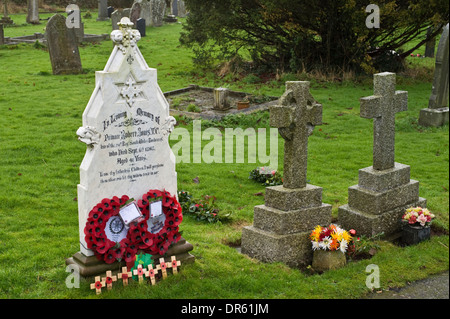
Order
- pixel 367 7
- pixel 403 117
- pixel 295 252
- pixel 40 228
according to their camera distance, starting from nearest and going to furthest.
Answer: pixel 295 252 → pixel 40 228 → pixel 403 117 → pixel 367 7

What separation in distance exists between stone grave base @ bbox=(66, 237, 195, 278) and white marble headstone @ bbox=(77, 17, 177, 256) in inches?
4.2

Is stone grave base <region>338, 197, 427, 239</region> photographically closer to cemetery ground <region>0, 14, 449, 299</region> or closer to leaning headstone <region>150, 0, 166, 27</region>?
cemetery ground <region>0, 14, 449, 299</region>

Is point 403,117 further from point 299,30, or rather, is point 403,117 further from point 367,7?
point 299,30

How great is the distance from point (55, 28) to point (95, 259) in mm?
14356

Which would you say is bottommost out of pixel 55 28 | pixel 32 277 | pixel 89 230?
pixel 32 277

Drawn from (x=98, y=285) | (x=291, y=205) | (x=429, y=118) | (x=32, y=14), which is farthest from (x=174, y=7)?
(x=98, y=285)

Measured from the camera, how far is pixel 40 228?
7895 millimetres

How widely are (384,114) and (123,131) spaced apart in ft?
12.3

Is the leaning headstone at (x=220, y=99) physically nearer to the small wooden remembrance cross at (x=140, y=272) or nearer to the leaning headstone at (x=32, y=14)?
the small wooden remembrance cross at (x=140, y=272)

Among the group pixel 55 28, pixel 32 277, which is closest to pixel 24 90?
pixel 55 28

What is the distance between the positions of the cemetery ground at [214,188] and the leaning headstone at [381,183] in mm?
402

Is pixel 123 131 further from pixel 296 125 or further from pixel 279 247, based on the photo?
pixel 279 247

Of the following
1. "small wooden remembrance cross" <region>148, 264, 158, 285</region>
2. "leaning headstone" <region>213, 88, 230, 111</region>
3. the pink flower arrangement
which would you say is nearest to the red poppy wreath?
"small wooden remembrance cross" <region>148, 264, 158, 285</region>

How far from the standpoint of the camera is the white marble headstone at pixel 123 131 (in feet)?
20.5
